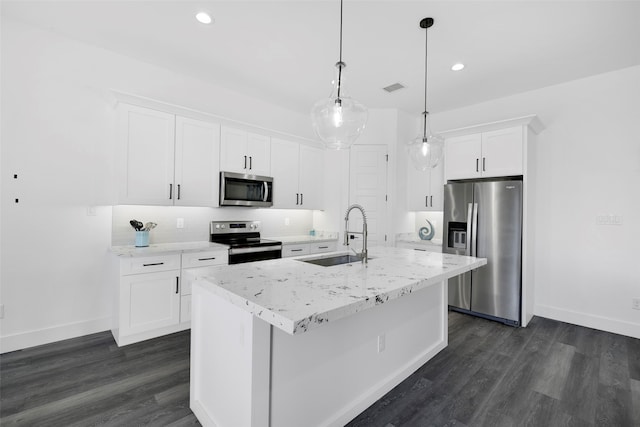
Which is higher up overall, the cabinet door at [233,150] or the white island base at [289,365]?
the cabinet door at [233,150]

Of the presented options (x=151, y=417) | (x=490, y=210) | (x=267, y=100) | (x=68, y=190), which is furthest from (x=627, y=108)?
Answer: (x=68, y=190)

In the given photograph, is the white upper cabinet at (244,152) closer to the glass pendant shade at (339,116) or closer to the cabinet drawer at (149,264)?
the cabinet drawer at (149,264)

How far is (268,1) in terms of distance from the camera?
235 cm

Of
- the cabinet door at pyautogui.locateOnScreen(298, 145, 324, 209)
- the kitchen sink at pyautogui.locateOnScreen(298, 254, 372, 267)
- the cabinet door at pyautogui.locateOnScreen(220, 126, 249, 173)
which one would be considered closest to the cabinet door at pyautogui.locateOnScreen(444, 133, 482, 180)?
the cabinet door at pyautogui.locateOnScreen(298, 145, 324, 209)

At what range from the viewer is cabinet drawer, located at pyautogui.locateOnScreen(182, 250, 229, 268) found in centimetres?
317

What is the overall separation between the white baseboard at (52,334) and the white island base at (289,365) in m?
1.93

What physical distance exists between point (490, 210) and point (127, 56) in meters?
4.49

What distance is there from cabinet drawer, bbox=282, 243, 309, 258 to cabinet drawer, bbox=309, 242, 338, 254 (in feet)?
0.34

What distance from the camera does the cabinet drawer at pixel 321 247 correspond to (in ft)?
14.5

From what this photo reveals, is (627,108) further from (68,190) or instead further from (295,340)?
(68,190)

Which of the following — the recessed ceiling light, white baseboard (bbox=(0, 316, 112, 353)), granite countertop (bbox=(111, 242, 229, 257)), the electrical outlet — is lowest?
white baseboard (bbox=(0, 316, 112, 353))

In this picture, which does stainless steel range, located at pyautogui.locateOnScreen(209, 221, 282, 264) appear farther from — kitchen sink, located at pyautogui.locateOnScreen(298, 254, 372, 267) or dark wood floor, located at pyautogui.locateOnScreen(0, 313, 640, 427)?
kitchen sink, located at pyautogui.locateOnScreen(298, 254, 372, 267)

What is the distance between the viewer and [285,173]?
14.4 feet

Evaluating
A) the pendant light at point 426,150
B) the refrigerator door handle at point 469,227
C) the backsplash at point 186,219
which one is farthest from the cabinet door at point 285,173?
the refrigerator door handle at point 469,227
